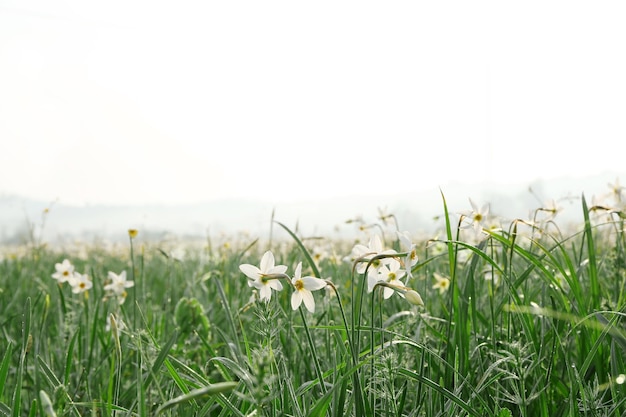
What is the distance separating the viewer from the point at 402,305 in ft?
8.14

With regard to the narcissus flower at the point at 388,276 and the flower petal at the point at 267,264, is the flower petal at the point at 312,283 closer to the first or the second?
the flower petal at the point at 267,264

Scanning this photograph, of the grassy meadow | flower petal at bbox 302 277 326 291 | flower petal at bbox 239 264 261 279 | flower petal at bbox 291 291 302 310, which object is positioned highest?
flower petal at bbox 239 264 261 279

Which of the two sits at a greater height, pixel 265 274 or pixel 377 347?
pixel 265 274

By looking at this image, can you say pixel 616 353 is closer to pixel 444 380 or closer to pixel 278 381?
pixel 444 380

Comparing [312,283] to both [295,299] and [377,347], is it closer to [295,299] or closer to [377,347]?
[295,299]

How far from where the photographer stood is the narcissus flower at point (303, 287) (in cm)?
116

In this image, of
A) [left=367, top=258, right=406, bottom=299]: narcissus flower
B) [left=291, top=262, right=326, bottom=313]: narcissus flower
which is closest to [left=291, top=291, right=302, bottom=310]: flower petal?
[left=291, top=262, right=326, bottom=313]: narcissus flower

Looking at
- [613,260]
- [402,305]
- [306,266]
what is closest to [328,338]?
[402,305]

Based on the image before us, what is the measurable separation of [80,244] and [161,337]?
8319mm

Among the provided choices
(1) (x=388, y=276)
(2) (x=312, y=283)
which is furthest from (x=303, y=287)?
(1) (x=388, y=276)

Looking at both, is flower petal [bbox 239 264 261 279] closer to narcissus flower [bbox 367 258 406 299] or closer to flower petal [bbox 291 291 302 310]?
flower petal [bbox 291 291 302 310]

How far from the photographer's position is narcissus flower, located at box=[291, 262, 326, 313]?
116 cm

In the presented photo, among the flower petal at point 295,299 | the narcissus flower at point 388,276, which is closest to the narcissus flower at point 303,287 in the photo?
the flower petal at point 295,299

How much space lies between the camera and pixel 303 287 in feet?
3.96
